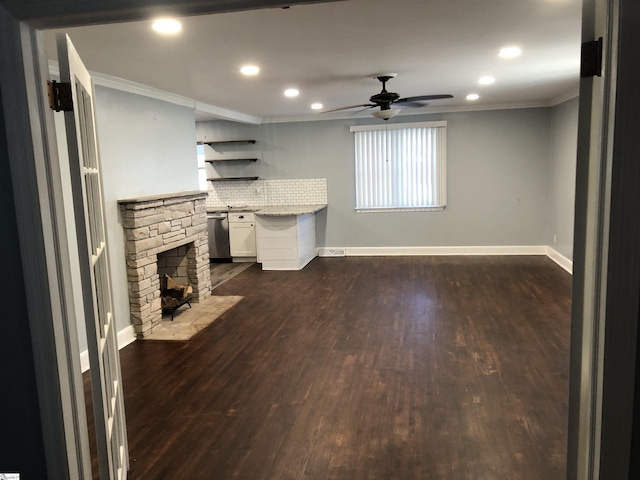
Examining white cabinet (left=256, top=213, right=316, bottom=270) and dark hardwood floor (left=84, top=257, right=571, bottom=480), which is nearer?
dark hardwood floor (left=84, top=257, right=571, bottom=480)

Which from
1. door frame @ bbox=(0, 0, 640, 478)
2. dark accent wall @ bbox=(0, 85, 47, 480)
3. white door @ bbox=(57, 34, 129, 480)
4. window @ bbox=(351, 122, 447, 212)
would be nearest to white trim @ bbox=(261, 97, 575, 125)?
window @ bbox=(351, 122, 447, 212)

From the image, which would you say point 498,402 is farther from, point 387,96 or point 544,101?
point 544,101

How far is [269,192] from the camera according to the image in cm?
872

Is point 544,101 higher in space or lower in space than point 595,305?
higher

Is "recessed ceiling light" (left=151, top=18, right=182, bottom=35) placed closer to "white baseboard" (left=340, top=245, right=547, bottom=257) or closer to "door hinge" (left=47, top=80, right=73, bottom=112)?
"door hinge" (left=47, top=80, right=73, bottom=112)

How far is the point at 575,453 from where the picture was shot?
1.40m

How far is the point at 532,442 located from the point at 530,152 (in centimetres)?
619

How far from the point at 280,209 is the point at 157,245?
3251 millimetres

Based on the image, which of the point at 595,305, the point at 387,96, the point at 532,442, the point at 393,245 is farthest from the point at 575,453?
the point at 393,245

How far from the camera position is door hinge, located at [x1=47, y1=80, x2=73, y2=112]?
1541mm

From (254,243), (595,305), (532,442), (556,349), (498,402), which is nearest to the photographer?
(595,305)

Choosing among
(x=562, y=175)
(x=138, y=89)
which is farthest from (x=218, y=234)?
(x=562, y=175)

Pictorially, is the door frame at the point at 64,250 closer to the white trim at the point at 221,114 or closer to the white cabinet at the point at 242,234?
the white trim at the point at 221,114

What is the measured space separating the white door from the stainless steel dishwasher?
6.04m
